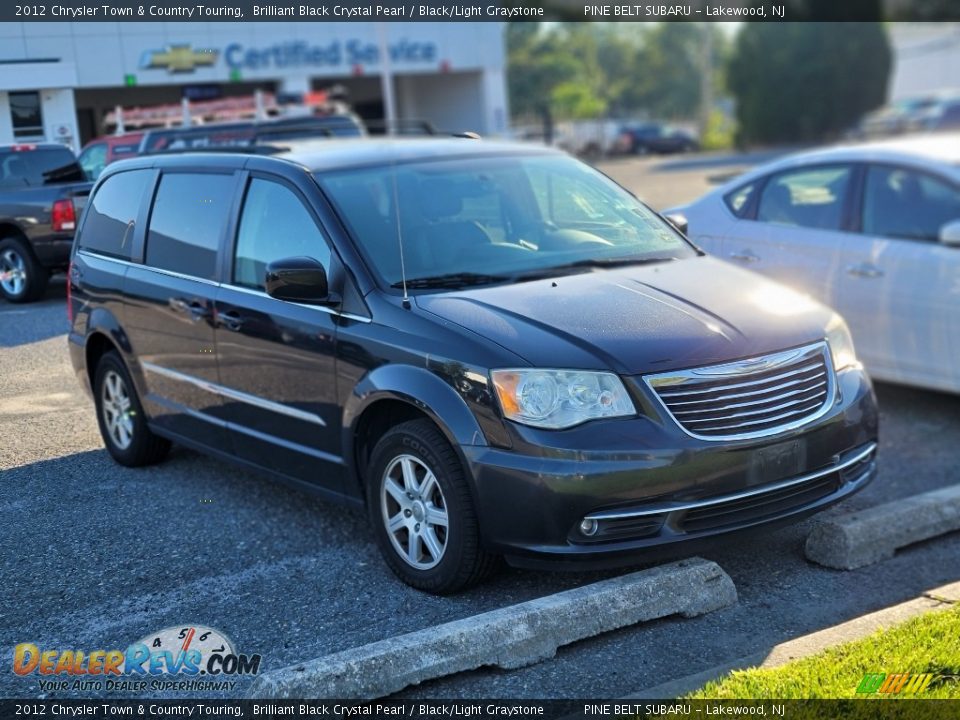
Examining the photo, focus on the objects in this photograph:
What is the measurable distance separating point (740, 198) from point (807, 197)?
534 millimetres

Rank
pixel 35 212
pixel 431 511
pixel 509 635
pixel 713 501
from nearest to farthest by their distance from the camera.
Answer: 1. pixel 509 635
2. pixel 713 501
3. pixel 431 511
4. pixel 35 212

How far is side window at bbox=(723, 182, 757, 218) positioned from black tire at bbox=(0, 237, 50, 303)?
4.85 meters

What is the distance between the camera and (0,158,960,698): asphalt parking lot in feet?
14.1

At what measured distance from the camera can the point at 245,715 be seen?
370 cm

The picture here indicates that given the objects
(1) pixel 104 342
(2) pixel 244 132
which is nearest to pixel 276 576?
(1) pixel 104 342

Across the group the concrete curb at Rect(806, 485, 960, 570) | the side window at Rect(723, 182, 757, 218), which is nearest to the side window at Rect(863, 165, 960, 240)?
the side window at Rect(723, 182, 757, 218)

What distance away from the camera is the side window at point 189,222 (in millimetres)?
5844

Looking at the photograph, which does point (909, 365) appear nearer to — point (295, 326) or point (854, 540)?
point (854, 540)

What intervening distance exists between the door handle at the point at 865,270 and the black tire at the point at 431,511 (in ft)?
12.3

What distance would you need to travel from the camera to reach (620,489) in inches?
170

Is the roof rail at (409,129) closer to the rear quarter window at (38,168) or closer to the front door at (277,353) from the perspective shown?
the rear quarter window at (38,168)

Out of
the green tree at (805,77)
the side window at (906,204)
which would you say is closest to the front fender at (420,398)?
the side window at (906,204)

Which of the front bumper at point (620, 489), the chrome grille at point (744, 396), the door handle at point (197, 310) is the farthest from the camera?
the door handle at point (197, 310)

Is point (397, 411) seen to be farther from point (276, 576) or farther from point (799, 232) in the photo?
point (799, 232)
